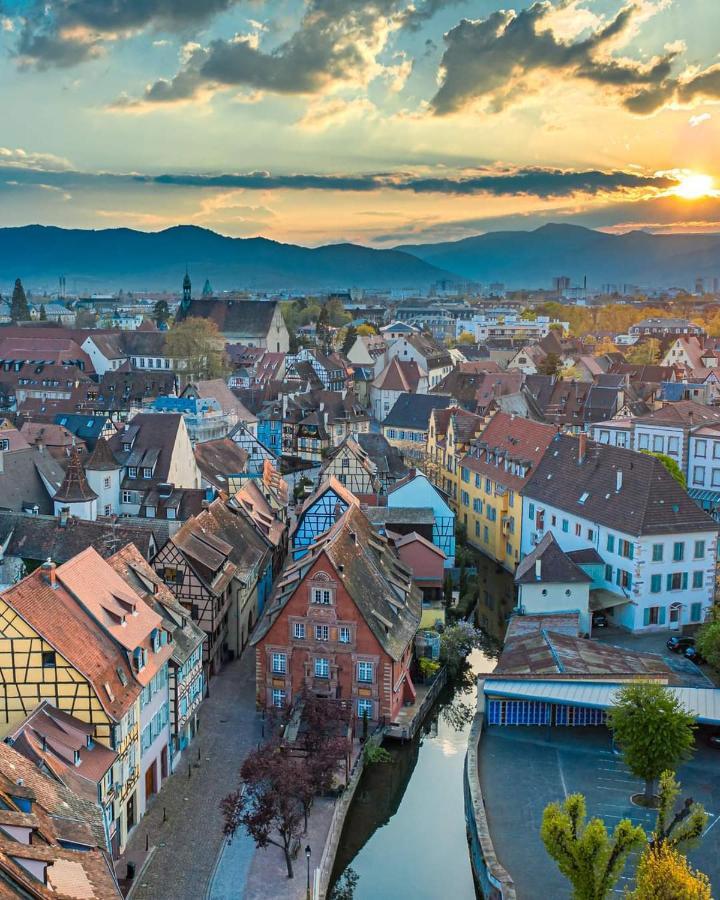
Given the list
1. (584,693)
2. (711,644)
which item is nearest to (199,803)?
(584,693)

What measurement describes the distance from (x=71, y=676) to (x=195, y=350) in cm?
9816

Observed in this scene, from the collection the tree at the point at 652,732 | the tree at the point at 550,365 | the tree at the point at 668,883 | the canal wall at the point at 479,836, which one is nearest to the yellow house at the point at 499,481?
the canal wall at the point at 479,836

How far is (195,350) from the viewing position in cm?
12456

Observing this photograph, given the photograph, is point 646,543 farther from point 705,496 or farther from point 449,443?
point 449,443

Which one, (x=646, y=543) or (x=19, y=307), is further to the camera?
(x=19, y=307)

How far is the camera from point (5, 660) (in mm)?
29234

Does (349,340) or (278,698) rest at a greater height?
(349,340)

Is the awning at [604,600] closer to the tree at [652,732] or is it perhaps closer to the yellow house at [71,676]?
the tree at [652,732]

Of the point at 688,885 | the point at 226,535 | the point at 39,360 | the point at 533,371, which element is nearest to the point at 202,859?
the point at 688,885

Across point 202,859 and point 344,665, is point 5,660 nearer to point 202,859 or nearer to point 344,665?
point 202,859

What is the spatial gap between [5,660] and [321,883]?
1158 centimetres

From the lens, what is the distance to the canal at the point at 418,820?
31.2 m

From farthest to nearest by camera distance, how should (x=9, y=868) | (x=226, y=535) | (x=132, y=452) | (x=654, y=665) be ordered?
(x=132, y=452), (x=226, y=535), (x=654, y=665), (x=9, y=868)

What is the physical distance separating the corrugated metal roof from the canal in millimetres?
3544
